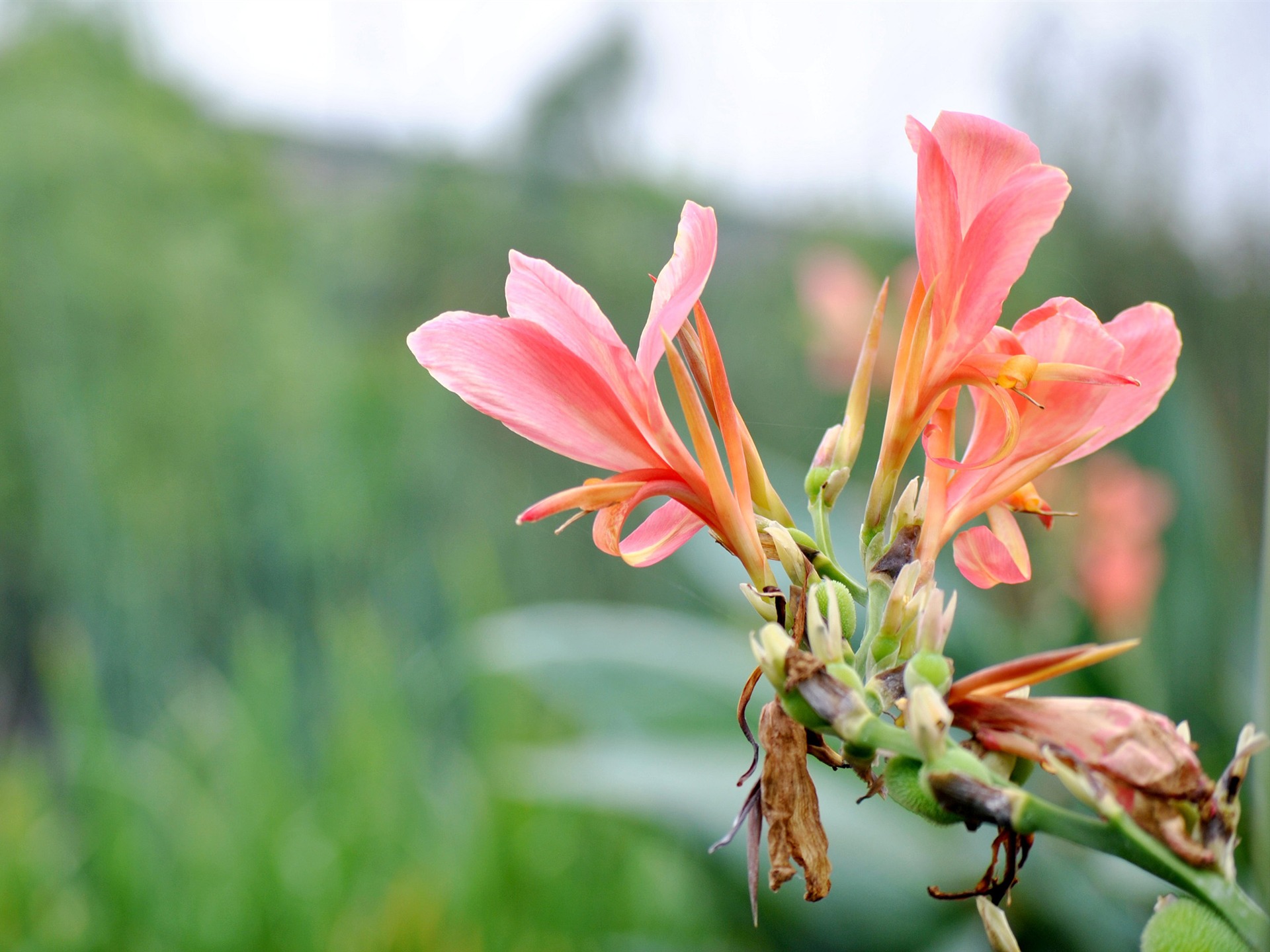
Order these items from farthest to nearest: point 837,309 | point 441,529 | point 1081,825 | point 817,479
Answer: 1. point 441,529
2. point 837,309
3. point 817,479
4. point 1081,825

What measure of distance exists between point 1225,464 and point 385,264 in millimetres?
2070

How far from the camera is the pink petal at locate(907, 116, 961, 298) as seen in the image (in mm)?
205

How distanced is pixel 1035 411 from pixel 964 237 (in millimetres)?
47

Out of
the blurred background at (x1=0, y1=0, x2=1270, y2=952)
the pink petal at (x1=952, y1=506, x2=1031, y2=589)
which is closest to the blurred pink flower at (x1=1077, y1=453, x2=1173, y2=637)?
the blurred background at (x1=0, y1=0, x2=1270, y2=952)

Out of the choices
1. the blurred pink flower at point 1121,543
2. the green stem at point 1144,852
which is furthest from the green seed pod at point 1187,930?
the blurred pink flower at point 1121,543

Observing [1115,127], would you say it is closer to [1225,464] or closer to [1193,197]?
[1193,197]

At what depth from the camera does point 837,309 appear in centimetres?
154

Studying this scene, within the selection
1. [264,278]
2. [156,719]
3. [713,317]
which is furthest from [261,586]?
[713,317]

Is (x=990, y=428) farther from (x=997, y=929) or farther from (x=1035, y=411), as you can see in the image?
(x=997, y=929)

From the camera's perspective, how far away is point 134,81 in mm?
3004

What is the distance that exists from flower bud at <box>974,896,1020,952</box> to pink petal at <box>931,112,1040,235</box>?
0.46 ft

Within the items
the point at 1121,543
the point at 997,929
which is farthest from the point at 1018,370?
the point at 1121,543

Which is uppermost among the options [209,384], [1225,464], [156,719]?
[1225,464]

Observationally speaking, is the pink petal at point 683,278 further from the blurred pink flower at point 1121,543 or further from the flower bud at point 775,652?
the blurred pink flower at point 1121,543
